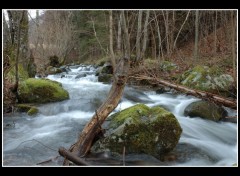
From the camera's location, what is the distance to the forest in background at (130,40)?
8663mm

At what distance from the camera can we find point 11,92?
330 inches

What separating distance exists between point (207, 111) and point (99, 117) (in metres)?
3.66

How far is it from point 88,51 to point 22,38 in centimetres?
1930

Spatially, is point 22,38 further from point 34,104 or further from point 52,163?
point 52,163

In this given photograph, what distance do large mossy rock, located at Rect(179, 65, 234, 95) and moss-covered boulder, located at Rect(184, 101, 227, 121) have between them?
155 centimetres

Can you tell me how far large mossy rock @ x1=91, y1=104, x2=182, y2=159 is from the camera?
5.09m

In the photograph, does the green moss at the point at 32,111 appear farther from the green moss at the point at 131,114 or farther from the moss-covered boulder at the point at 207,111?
the moss-covered boulder at the point at 207,111

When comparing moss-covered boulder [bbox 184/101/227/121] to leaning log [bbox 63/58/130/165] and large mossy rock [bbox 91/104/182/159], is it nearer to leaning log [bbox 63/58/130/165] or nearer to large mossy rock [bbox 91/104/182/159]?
large mossy rock [bbox 91/104/182/159]

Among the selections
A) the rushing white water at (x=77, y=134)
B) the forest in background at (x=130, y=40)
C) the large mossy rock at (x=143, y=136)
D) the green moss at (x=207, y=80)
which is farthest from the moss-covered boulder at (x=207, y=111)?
the large mossy rock at (x=143, y=136)

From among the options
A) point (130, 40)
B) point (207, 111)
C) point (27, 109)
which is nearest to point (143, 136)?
point (207, 111)

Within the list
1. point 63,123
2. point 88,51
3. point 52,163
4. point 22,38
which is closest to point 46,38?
point 88,51

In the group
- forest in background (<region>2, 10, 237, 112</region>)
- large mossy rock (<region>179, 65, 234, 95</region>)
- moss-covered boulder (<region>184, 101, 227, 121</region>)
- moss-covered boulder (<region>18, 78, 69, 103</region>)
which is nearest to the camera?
moss-covered boulder (<region>184, 101, 227, 121</region>)

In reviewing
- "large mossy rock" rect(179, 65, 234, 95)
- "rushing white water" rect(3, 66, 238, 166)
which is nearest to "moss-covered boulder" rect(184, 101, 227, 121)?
"rushing white water" rect(3, 66, 238, 166)

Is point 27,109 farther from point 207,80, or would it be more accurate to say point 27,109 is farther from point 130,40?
point 130,40
